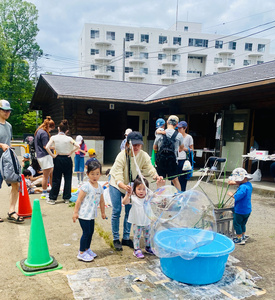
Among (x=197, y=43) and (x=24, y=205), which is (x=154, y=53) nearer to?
(x=197, y=43)

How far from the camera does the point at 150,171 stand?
3.49 m

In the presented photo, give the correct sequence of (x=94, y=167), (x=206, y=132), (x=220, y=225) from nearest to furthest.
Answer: (x=94, y=167) < (x=220, y=225) < (x=206, y=132)

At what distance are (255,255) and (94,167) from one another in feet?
8.45

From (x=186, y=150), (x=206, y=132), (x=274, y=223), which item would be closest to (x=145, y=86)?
(x=206, y=132)

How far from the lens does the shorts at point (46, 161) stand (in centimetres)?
570

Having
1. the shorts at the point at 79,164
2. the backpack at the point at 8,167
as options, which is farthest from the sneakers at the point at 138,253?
the shorts at the point at 79,164

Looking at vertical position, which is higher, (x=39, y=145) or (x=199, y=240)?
(x=39, y=145)

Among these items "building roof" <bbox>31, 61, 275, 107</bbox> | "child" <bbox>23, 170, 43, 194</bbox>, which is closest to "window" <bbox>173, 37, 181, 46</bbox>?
"building roof" <bbox>31, 61, 275, 107</bbox>

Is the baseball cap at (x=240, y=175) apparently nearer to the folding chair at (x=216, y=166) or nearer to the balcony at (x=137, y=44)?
the folding chair at (x=216, y=166)

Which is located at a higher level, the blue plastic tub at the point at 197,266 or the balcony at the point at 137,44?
the balcony at the point at 137,44

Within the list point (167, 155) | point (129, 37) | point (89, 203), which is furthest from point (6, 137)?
point (129, 37)

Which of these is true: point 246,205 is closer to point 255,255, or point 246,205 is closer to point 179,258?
point 255,255

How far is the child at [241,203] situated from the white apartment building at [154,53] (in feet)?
189

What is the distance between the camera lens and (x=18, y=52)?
3806 centimetres
